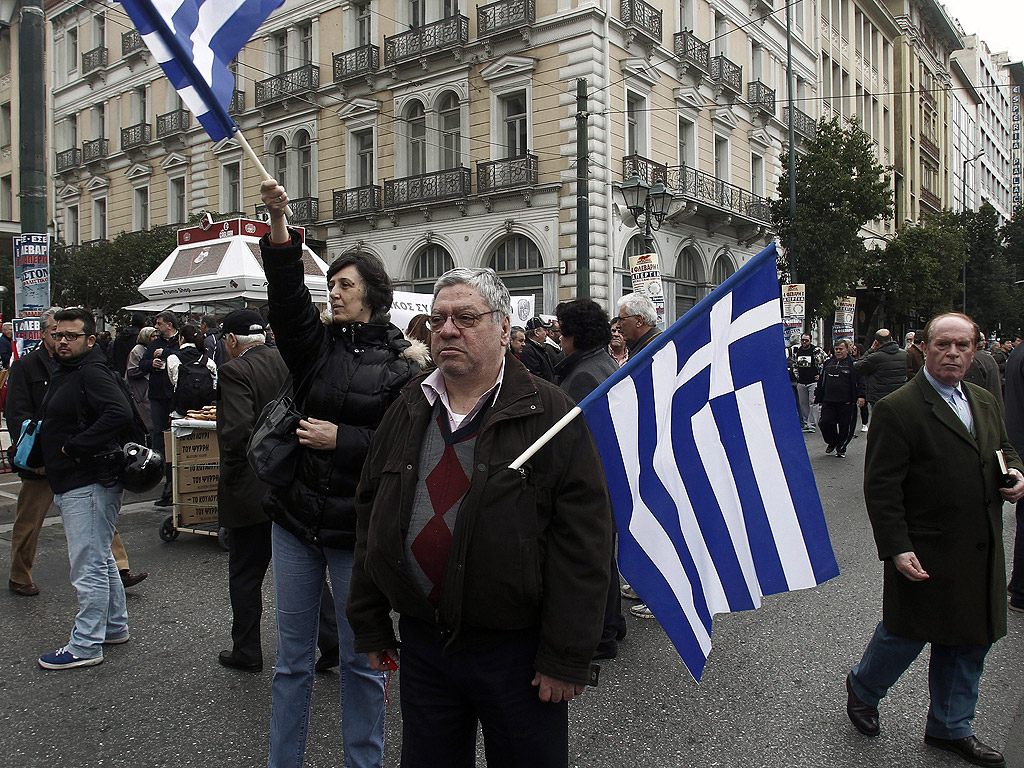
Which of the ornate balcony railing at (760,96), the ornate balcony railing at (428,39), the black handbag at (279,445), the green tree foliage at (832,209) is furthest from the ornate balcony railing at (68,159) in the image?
the black handbag at (279,445)

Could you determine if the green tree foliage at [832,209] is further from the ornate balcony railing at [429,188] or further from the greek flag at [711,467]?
the greek flag at [711,467]

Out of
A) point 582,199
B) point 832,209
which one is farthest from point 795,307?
point 582,199

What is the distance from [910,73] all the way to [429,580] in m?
54.1

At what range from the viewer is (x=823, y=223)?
1027 inches

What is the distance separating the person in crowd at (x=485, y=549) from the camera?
2.09 metres

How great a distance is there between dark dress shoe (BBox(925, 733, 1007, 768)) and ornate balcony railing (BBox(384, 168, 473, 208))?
2173 centimetres

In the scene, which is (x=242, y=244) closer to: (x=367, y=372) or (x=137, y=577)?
(x=137, y=577)

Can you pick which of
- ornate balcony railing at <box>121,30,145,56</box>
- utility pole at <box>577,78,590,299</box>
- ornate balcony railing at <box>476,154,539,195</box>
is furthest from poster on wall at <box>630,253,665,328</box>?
ornate balcony railing at <box>121,30,145,56</box>

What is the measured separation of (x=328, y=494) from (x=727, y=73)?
93.5 ft

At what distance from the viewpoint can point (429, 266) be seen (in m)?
25.6

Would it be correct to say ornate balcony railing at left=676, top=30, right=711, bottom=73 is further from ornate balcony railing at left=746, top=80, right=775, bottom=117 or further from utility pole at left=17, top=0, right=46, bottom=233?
utility pole at left=17, top=0, right=46, bottom=233

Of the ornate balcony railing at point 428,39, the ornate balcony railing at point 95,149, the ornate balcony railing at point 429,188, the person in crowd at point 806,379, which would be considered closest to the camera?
the person in crowd at point 806,379

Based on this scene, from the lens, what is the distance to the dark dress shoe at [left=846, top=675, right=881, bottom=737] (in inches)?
139

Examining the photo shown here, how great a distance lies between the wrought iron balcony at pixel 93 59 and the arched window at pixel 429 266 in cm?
1942
